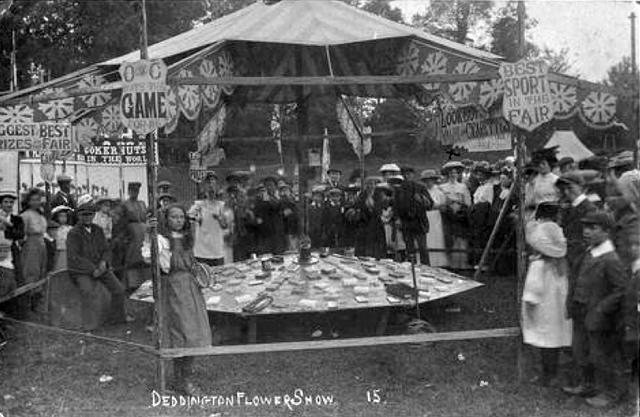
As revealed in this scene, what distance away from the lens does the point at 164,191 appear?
12.9 meters

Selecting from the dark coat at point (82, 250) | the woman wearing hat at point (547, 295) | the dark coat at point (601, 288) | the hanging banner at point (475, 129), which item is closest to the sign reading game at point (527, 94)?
the woman wearing hat at point (547, 295)

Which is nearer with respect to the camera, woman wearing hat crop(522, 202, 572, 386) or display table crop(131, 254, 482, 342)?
woman wearing hat crop(522, 202, 572, 386)

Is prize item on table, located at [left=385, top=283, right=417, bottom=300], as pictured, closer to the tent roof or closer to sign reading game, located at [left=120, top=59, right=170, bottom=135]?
the tent roof

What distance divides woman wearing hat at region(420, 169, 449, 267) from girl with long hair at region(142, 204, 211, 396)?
261 inches

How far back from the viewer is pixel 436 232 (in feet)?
39.8

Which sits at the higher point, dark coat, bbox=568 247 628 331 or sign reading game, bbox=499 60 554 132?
sign reading game, bbox=499 60 554 132

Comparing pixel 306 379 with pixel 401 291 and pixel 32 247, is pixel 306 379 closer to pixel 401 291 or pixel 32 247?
pixel 401 291

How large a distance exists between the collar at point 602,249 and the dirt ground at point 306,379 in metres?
1.24

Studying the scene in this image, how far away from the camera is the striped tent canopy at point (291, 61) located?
259 inches

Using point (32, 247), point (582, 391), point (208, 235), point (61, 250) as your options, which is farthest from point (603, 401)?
point (61, 250)

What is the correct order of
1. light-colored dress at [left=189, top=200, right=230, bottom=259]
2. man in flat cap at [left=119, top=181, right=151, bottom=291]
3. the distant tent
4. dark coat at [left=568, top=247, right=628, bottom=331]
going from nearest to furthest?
dark coat at [left=568, top=247, right=628, bottom=331] → light-colored dress at [left=189, top=200, right=230, bottom=259] → man in flat cap at [left=119, top=181, right=151, bottom=291] → the distant tent

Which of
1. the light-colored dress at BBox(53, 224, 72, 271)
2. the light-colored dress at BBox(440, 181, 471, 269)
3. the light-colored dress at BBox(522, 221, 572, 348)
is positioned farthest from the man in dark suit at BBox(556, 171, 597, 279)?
the light-colored dress at BBox(53, 224, 72, 271)

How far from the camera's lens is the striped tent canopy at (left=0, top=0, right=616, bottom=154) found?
6.58 m

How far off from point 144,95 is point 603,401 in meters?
4.65
